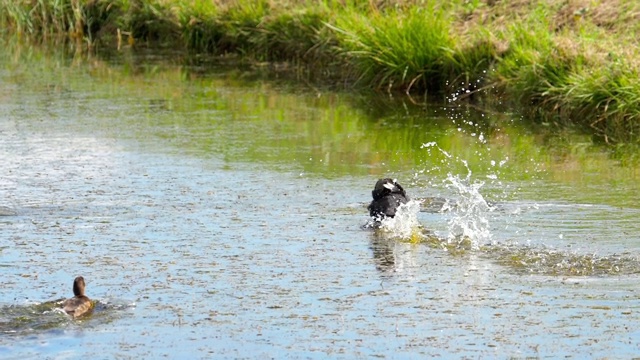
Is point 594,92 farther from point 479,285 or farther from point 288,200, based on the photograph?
point 479,285

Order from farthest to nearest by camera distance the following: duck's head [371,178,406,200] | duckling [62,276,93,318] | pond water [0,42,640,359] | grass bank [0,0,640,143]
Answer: grass bank [0,0,640,143] → duck's head [371,178,406,200] → duckling [62,276,93,318] → pond water [0,42,640,359]

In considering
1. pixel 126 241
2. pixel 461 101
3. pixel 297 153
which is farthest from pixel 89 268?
pixel 461 101

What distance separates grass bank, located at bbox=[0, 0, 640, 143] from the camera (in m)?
12.6

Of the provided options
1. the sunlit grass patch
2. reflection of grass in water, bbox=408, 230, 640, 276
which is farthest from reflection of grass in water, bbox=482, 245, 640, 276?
the sunlit grass patch

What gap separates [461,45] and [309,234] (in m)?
6.69

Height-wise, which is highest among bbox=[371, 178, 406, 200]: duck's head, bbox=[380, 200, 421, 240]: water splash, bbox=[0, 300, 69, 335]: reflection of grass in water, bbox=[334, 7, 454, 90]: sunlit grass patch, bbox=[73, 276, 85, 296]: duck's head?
bbox=[334, 7, 454, 90]: sunlit grass patch

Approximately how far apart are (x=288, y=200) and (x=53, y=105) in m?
5.78

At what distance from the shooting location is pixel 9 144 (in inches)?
461

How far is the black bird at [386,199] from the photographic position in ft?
27.6

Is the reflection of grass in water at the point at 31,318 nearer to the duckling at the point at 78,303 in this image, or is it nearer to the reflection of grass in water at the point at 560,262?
the duckling at the point at 78,303

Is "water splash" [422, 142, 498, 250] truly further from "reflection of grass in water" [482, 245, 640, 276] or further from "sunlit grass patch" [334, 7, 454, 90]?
"sunlit grass patch" [334, 7, 454, 90]

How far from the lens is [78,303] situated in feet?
20.6

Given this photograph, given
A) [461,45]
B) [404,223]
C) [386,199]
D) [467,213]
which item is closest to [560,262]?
[467,213]

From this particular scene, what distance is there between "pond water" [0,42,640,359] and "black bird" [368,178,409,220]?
124mm
